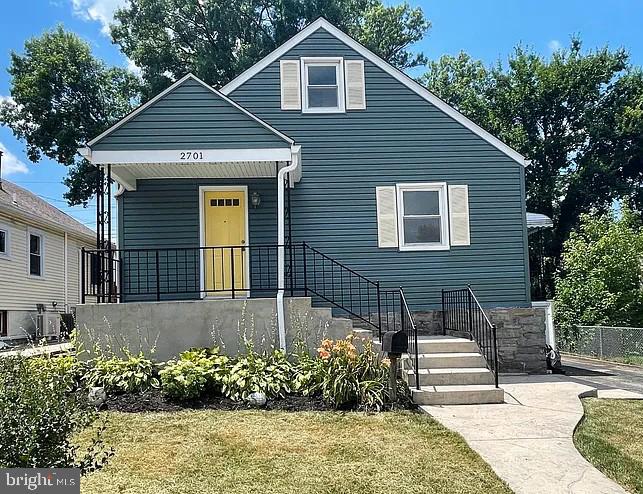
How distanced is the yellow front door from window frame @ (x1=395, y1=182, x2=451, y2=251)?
2.89 metres

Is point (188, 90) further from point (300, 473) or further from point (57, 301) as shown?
point (57, 301)

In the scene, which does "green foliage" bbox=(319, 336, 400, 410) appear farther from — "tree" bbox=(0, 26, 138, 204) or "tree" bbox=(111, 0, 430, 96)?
"tree" bbox=(0, 26, 138, 204)

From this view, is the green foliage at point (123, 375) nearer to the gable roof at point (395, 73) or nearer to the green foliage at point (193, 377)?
the green foliage at point (193, 377)

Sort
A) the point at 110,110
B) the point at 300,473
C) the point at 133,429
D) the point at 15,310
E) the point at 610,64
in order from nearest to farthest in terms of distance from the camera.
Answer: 1. the point at 300,473
2. the point at 133,429
3. the point at 15,310
4. the point at 110,110
5. the point at 610,64

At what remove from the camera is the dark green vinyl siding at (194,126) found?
29.3 feet

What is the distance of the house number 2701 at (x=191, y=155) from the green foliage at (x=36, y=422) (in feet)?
18.5

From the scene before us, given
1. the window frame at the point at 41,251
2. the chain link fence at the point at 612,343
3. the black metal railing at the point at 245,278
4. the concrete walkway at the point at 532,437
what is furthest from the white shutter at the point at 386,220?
the window frame at the point at 41,251

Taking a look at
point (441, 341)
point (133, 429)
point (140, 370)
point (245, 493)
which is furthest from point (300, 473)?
point (441, 341)

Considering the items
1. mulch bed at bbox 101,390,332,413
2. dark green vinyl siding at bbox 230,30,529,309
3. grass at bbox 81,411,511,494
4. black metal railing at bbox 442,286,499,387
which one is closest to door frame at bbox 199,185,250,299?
dark green vinyl siding at bbox 230,30,529,309

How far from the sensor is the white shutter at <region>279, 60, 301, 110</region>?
1099cm

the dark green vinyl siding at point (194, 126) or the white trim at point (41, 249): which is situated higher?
the dark green vinyl siding at point (194, 126)

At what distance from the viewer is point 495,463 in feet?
15.9

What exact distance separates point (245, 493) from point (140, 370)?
155 inches

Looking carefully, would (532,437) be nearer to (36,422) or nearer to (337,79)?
(36,422)
